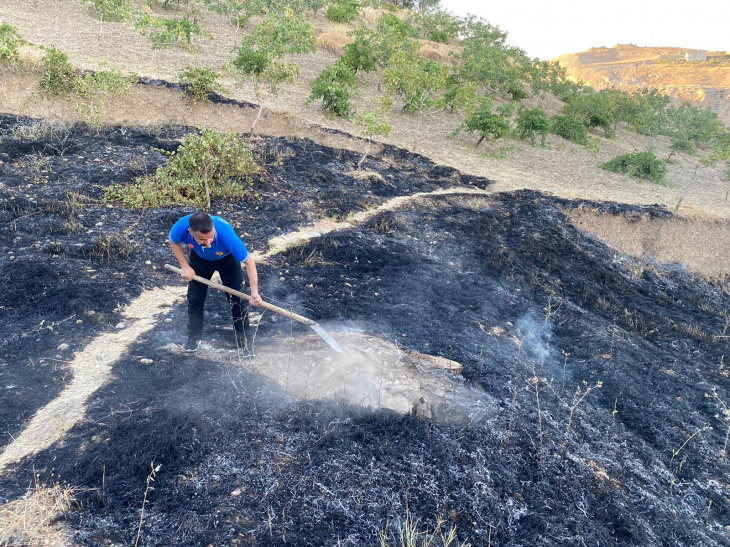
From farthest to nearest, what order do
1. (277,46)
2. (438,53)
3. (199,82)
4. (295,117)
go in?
(438,53), (295,117), (199,82), (277,46)

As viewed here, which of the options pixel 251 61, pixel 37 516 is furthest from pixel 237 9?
pixel 37 516

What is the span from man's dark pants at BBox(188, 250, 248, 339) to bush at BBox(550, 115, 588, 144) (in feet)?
56.3

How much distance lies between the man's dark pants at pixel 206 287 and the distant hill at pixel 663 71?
3417cm

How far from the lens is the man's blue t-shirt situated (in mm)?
3744

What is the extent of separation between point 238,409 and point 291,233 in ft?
14.3

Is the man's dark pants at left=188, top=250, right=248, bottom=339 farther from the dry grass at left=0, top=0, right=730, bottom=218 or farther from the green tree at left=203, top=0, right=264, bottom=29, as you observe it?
the green tree at left=203, top=0, right=264, bottom=29

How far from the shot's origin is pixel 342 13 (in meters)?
22.8

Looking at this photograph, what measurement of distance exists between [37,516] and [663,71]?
182 ft

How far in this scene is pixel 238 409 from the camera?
145 inches

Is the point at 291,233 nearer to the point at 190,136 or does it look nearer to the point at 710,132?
the point at 190,136

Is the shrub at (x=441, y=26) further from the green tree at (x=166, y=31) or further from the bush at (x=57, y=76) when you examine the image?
the bush at (x=57, y=76)

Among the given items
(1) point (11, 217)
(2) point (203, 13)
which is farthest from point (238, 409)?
(2) point (203, 13)

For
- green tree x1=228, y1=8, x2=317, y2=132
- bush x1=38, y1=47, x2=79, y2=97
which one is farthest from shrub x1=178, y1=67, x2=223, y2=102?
bush x1=38, y1=47, x2=79, y2=97

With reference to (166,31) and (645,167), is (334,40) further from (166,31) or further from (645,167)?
(645,167)
